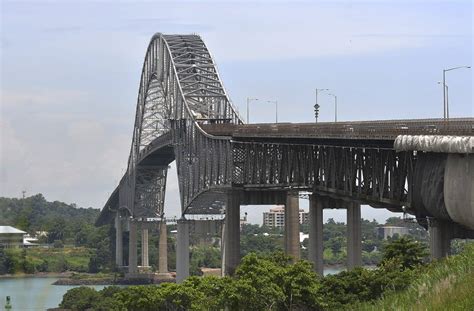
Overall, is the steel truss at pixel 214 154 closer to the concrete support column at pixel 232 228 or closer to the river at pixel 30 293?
the concrete support column at pixel 232 228

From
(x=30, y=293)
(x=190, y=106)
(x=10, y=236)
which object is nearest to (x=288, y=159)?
(x=10, y=236)

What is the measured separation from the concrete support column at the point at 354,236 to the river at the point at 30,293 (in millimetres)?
46587

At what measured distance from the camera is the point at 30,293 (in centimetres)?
16438

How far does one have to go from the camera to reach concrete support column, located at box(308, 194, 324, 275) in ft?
337

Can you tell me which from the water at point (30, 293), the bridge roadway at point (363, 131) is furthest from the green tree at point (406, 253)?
the water at point (30, 293)

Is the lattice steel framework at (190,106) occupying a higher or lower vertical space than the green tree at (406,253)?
higher

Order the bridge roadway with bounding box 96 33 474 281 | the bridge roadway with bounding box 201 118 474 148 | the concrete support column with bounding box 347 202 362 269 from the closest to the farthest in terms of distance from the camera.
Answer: the bridge roadway with bounding box 96 33 474 281
the bridge roadway with bounding box 201 118 474 148
the concrete support column with bounding box 347 202 362 269

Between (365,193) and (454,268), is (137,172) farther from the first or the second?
(454,268)

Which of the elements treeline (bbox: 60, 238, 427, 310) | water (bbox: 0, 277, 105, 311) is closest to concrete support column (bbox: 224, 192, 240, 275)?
water (bbox: 0, 277, 105, 311)

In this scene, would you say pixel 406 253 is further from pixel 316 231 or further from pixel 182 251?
pixel 182 251

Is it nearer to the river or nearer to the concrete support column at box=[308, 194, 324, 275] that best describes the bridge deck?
the concrete support column at box=[308, 194, 324, 275]

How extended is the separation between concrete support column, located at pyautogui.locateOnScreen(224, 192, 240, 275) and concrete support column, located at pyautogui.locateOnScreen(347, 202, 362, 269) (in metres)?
20.2

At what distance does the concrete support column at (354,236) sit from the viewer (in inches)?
3954

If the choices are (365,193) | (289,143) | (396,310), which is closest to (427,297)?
(396,310)
